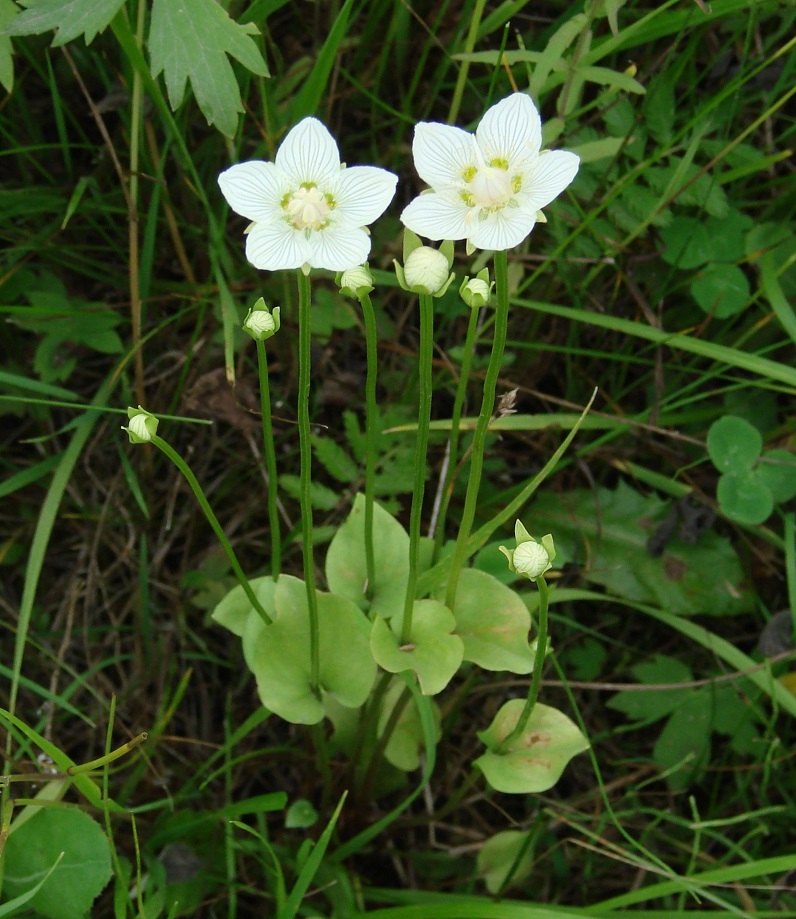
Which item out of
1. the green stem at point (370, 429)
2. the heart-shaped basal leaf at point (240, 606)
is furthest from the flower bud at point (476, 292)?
the heart-shaped basal leaf at point (240, 606)

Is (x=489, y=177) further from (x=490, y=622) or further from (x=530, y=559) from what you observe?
(x=490, y=622)

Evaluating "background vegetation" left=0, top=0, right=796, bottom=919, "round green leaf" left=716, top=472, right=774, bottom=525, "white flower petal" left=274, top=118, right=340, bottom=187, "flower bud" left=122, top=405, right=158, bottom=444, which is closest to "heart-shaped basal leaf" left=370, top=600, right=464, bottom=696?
"background vegetation" left=0, top=0, right=796, bottom=919

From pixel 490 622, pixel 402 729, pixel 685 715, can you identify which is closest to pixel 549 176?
pixel 490 622

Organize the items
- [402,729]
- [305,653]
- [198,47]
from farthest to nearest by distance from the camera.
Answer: [402,729]
[305,653]
[198,47]

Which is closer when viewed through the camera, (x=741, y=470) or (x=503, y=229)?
(x=503, y=229)

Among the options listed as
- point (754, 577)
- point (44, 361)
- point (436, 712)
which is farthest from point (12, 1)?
point (754, 577)

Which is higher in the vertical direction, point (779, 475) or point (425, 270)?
point (425, 270)

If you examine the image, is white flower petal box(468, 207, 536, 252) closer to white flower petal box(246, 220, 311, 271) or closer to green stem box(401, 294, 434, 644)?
green stem box(401, 294, 434, 644)
